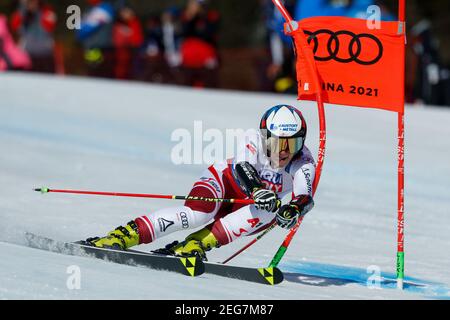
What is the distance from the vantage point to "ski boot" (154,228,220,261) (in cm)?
700

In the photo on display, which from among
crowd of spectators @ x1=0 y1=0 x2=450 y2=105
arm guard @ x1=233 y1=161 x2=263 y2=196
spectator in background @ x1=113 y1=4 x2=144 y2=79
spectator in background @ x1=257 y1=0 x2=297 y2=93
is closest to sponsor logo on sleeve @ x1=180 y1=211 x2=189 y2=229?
arm guard @ x1=233 y1=161 x2=263 y2=196

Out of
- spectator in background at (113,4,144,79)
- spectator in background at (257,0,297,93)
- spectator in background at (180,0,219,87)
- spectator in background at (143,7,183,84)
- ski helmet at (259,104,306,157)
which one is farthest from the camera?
spectator in background at (143,7,183,84)

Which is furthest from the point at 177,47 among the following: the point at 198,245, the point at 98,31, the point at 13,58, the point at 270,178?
the point at 198,245

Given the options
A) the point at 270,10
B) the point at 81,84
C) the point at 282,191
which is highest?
the point at 270,10

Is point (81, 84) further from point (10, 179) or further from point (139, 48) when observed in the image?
point (10, 179)

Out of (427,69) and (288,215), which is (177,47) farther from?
(288,215)

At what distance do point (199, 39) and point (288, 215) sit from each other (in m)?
11.3

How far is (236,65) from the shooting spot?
2092cm

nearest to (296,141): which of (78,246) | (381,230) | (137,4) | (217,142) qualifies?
(78,246)

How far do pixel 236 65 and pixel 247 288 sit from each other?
14.7 metres

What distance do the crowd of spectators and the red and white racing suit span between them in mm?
9410

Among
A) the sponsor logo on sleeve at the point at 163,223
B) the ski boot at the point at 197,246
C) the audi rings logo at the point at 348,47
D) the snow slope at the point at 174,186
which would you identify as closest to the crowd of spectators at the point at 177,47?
the snow slope at the point at 174,186

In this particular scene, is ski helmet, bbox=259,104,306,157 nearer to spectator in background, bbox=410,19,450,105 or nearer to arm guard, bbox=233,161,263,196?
arm guard, bbox=233,161,263,196

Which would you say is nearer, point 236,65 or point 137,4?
point 236,65
